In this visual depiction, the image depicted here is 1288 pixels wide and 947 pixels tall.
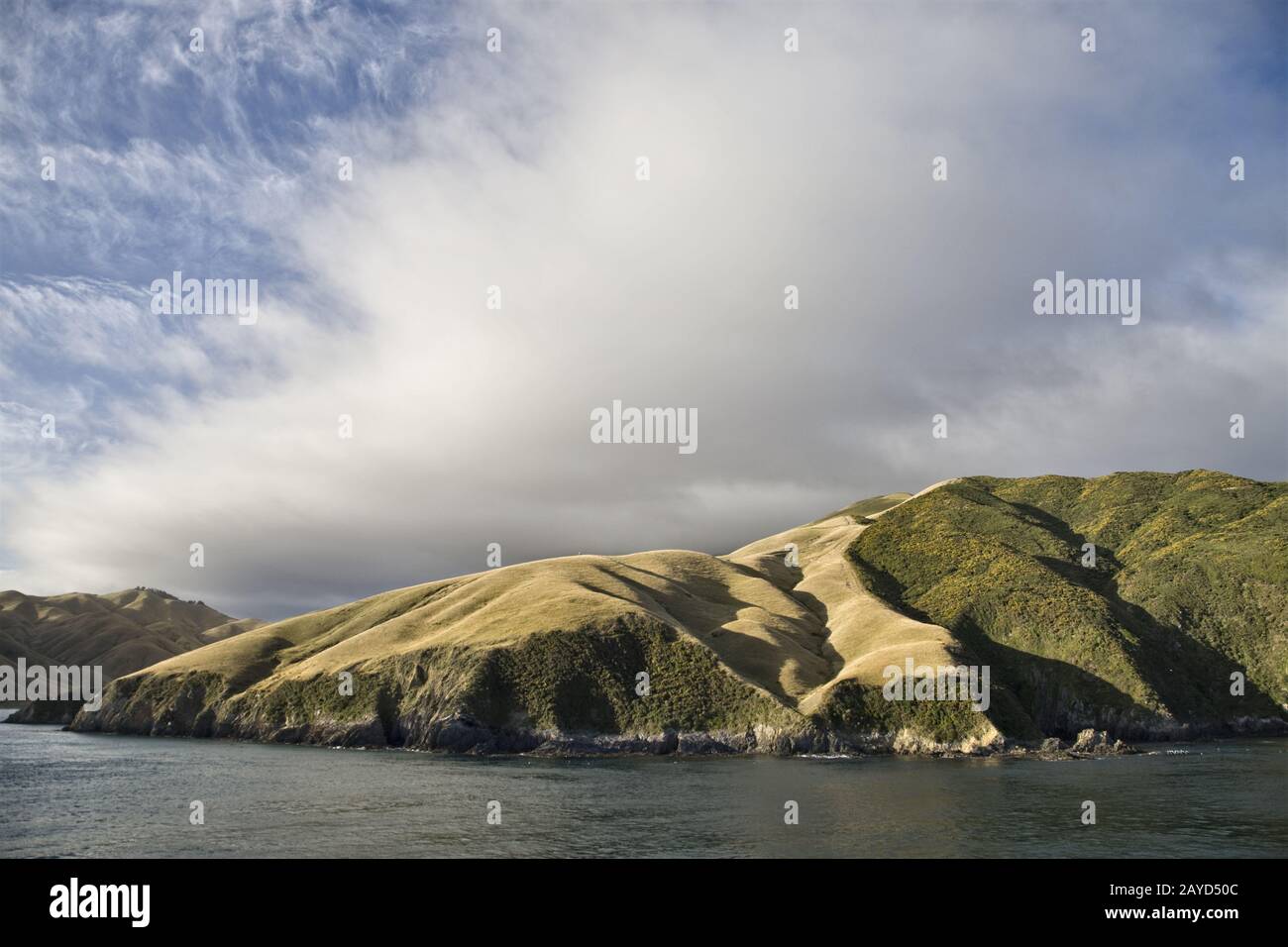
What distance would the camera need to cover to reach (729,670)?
143625 millimetres

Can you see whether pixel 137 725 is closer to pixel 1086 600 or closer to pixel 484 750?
pixel 484 750

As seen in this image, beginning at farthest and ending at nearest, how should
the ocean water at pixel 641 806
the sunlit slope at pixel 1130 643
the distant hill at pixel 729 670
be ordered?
the sunlit slope at pixel 1130 643, the distant hill at pixel 729 670, the ocean water at pixel 641 806

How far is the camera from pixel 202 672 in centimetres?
17638

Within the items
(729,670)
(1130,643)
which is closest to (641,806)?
(729,670)

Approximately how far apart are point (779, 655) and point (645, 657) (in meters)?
27.5

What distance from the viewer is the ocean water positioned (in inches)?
2375

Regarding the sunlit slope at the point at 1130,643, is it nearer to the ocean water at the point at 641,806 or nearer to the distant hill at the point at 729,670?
the distant hill at the point at 729,670

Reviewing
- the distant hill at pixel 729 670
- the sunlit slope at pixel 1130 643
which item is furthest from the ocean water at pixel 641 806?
the sunlit slope at pixel 1130 643

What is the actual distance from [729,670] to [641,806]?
222ft

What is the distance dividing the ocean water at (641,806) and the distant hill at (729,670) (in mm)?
12500

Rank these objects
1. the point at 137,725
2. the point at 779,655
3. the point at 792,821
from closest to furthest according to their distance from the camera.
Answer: the point at 792,821
the point at 779,655
the point at 137,725

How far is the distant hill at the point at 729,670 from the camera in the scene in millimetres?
133250

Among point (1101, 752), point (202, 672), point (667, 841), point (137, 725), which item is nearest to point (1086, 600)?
point (1101, 752)

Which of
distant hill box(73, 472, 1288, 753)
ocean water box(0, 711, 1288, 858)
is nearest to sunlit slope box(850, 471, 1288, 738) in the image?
distant hill box(73, 472, 1288, 753)
